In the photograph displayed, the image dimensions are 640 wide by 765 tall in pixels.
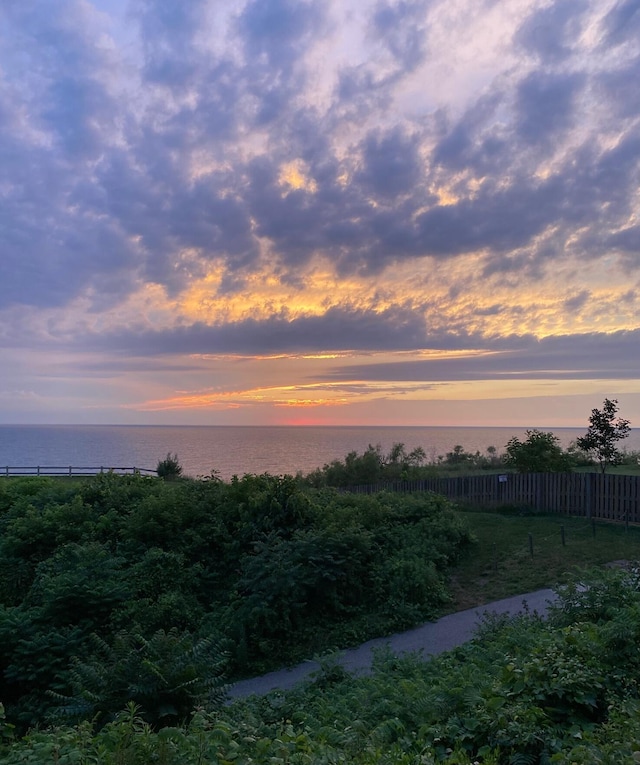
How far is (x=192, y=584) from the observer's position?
13.3 meters

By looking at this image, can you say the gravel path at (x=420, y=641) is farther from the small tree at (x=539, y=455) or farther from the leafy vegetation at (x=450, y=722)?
the small tree at (x=539, y=455)

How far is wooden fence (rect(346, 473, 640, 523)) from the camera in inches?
703

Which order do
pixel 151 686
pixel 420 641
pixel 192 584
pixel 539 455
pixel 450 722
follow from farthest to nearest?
pixel 539 455 < pixel 192 584 < pixel 420 641 < pixel 151 686 < pixel 450 722

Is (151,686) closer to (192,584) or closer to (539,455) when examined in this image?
(192,584)

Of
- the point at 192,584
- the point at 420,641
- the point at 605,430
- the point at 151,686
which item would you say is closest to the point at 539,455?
the point at 605,430

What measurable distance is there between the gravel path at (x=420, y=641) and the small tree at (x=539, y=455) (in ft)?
37.9

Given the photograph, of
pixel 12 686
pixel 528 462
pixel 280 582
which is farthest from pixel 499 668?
pixel 528 462

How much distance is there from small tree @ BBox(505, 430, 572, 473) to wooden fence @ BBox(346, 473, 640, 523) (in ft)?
8.81

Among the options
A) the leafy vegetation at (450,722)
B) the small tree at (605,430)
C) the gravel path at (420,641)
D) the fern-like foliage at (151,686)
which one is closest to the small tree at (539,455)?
the small tree at (605,430)

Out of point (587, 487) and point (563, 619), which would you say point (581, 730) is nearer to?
point (563, 619)

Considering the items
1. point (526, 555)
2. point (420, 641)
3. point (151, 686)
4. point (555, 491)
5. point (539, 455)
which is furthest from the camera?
point (539, 455)

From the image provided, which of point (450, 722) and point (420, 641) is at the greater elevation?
point (450, 722)

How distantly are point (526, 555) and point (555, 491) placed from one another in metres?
5.91

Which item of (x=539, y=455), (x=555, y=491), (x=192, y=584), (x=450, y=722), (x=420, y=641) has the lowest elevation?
(x=420, y=641)
